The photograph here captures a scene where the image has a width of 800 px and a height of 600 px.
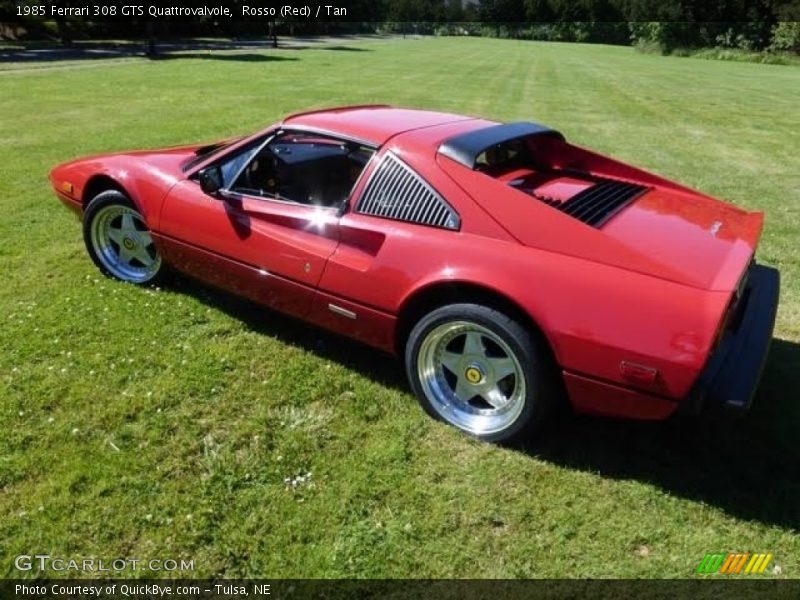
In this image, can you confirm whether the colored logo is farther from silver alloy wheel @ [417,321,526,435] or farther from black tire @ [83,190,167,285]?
black tire @ [83,190,167,285]

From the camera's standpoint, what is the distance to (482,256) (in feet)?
9.46

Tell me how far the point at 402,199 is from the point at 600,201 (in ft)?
3.41

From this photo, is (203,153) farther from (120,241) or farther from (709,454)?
(709,454)

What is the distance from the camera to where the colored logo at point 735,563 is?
2.46 meters

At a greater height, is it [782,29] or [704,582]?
[782,29]

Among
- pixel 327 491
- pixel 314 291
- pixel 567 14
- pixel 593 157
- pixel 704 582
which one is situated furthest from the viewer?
pixel 567 14

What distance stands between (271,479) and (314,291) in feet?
3.27

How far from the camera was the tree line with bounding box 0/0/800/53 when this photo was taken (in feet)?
131

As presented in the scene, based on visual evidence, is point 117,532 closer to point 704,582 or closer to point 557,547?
point 557,547

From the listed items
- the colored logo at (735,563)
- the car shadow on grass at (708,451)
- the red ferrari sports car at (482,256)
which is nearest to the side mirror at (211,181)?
the red ferrari sports car at (482,256)

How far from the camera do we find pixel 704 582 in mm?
2416

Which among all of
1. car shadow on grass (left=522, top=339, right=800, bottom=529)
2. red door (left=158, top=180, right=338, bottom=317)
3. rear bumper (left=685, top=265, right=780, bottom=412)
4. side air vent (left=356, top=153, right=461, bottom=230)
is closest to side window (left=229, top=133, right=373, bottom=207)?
red door (left=158, top=180, right=338, bottom=317)

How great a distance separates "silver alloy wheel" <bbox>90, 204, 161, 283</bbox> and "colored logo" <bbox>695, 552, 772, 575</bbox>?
3599mm

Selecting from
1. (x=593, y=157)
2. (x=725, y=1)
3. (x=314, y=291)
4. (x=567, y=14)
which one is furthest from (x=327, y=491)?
(x=567, y=14)
